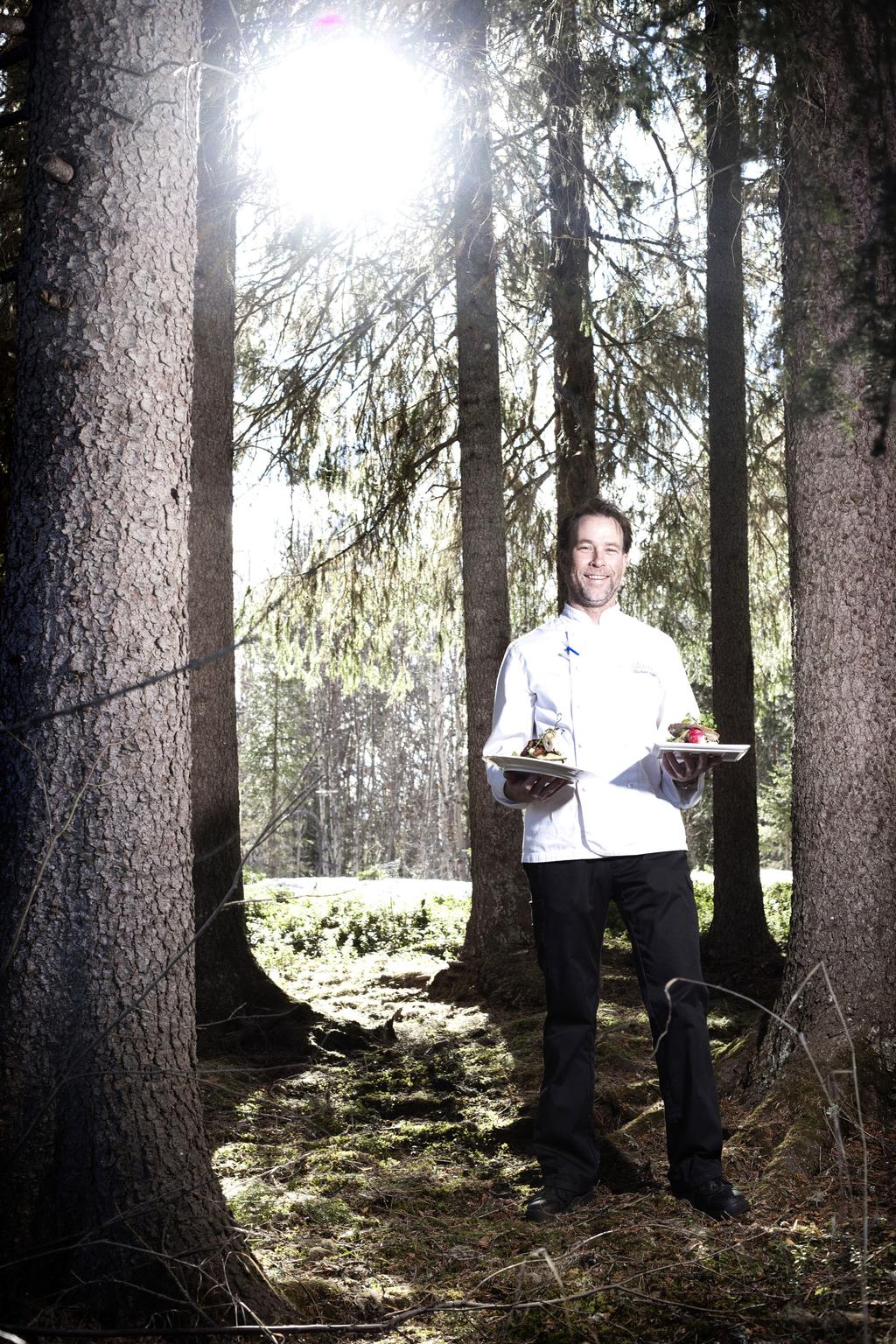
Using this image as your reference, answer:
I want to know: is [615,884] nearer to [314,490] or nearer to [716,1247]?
[716,1247]

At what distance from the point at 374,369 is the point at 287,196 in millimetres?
2141

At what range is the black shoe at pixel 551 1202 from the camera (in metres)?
3.36

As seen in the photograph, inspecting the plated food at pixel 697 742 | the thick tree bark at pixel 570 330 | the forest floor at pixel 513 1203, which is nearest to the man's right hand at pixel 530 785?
the plated food at pixel 697 742

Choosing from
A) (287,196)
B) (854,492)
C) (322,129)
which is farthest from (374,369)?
(854,492)

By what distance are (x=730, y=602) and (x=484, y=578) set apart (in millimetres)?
1761

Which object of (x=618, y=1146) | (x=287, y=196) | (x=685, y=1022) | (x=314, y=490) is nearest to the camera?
(x=685, y=1022)

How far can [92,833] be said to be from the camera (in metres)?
2.71

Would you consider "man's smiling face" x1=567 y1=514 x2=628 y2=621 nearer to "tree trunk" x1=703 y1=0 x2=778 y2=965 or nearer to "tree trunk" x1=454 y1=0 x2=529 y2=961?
"tree trunk" x1=454 y1=0 x2=529 y2=961

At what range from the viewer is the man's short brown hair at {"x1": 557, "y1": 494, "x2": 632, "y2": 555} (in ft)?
12.2

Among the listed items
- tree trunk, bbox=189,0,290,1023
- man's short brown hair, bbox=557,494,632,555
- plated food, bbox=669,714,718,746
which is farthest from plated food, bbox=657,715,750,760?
tree trunk, bbox=189,0,290,1023

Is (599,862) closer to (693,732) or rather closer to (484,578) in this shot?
(693,732)

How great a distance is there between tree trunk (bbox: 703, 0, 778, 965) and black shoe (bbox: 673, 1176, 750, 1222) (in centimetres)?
444

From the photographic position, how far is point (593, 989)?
352 centimetres

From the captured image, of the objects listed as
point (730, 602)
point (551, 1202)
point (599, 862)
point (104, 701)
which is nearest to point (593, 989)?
point (599, 862)
